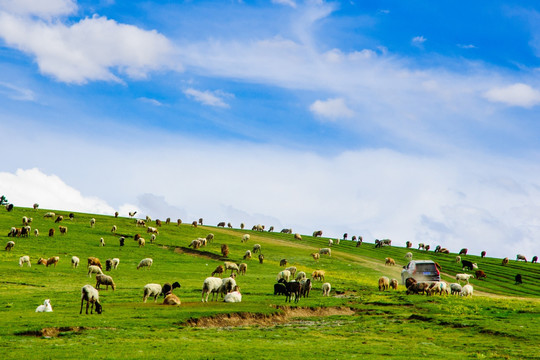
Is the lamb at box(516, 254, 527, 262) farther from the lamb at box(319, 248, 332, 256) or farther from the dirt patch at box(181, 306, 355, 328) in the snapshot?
the dirt patch at box(181, 306, 355, 328)

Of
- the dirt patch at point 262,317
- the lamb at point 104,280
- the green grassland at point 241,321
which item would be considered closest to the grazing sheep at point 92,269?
the green grassland at point 241,321

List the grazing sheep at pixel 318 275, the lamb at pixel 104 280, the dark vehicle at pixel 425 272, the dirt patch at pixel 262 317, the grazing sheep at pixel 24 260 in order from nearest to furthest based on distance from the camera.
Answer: the dirt patch at pixel 262 317, the lamb at pixel 104 280, the dark vehicle at pixel 425 272, the grazing sheep at pixel 24 260, the grazing sheep at pixel 318 275

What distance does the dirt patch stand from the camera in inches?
1173

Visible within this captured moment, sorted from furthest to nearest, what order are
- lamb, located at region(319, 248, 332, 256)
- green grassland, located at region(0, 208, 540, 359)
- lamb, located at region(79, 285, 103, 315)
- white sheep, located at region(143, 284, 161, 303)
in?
lamb, located at region(319, 248, 332, 256)
white sheep, located at region(143, 284, 161, 303)
lamb, located at region(79, 285, 103, 315)
green grassland, located at region(0, 208, 540, 359)

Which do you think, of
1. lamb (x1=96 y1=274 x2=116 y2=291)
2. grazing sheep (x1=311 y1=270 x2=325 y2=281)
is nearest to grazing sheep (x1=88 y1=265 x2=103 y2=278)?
lamb (x1=96 y1=274 x2=116 y2=291)

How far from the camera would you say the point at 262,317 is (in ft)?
107

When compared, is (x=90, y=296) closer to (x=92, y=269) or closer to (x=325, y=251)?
(x=92, y=269)

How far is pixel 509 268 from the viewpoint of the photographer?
333 feet

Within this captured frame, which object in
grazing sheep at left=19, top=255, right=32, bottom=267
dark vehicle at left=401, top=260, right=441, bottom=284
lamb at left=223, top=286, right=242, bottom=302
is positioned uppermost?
dark vehicle at left=401, top=260, right=441, bottom=284

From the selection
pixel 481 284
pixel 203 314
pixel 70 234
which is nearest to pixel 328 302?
pixel 203 314

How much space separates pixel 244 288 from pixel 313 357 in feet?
83.7

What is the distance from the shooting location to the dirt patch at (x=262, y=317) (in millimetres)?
29797

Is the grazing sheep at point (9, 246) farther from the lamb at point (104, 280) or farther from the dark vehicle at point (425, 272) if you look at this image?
the dark vehicle at point (425, 272)

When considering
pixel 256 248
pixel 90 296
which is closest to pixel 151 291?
pixel 90 296
